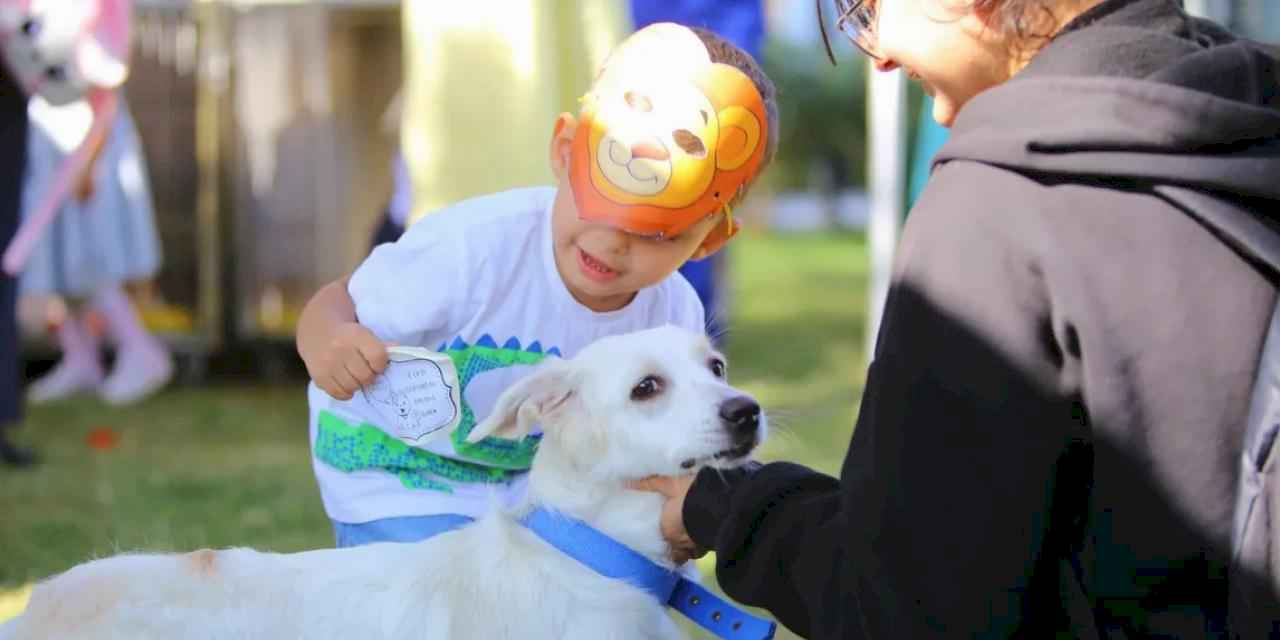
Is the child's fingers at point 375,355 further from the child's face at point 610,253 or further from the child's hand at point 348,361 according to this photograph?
the child's face at point 610,253

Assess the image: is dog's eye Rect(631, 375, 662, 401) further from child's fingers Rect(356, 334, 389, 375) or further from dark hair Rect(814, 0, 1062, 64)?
dark hair Rect(814, 0, 1062, 64)

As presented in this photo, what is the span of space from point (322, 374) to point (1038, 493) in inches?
52.6

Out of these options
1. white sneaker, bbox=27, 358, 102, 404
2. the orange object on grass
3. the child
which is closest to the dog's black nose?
the orange object on grass

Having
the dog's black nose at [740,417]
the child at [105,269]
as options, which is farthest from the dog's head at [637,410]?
the child at [105,269]

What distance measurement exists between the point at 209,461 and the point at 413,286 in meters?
3.26

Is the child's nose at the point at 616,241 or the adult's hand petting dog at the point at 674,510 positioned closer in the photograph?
the adult's hand petting dog at the point at 674,510

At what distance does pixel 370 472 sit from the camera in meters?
2.68

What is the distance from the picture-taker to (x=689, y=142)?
2.29 meters

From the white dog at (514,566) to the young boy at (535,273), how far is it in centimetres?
25

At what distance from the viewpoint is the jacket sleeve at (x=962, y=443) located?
5.02 feet

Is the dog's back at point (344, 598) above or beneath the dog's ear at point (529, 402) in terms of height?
beneath

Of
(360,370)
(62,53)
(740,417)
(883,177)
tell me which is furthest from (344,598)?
(883,177)

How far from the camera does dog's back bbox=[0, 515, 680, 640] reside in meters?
2.08

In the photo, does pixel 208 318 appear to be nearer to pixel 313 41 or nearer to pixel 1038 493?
pixel 313 41
